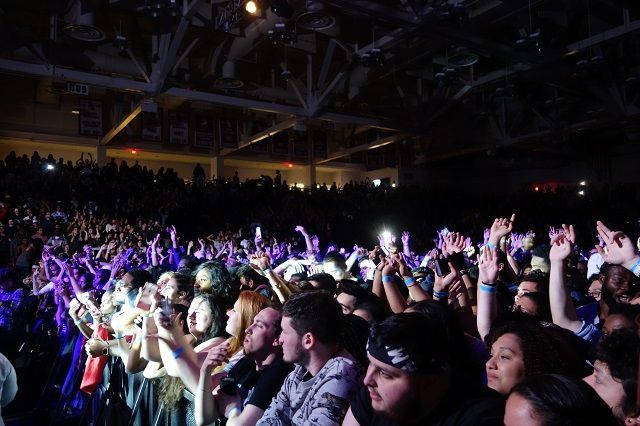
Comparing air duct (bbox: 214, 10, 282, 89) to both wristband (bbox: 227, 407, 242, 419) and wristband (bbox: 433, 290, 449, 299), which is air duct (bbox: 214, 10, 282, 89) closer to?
wristband (bbox: 433, 290, 449, 299)

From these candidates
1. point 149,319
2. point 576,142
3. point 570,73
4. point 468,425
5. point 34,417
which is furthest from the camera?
point 576,142

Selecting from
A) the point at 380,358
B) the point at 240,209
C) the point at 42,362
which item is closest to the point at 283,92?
the point at 240,209

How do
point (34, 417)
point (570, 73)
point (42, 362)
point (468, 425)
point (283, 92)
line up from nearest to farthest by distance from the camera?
point (468, 425)
point (34, 417)
point (42, 362)
point (570, 73)
point (283, 92)

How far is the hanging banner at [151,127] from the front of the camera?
61.9 ft

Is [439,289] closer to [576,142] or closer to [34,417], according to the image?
[34,417]

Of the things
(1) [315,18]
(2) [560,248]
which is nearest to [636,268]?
(2) [560,248]

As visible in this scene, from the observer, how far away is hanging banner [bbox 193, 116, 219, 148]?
19.9 meters

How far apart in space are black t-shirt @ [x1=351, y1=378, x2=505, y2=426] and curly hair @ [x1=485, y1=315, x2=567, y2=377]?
279 millimetres

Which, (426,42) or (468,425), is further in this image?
(426,42)

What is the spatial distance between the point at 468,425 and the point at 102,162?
19023 millimetres

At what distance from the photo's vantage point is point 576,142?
74.8 ft

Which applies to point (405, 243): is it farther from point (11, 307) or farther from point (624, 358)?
point (624, 358)

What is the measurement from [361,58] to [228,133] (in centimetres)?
998

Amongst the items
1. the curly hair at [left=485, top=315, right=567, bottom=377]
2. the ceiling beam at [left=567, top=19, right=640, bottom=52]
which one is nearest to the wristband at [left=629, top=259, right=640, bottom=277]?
the curly hair at [left=485, top=315, right=567, bottom=377]
